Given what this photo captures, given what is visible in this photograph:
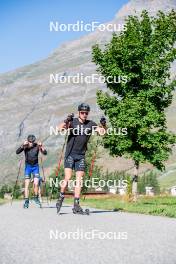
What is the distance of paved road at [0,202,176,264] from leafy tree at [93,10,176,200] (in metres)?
18.0

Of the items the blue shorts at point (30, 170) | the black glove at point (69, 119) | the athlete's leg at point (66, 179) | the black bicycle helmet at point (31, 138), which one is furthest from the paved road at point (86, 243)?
the blue shorts at point (30, 170)

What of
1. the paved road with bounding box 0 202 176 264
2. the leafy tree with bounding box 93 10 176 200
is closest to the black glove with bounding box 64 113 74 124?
the paved road with bounding box 0 202 176 264

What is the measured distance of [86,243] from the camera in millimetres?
7082

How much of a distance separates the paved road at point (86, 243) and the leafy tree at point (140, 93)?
18.0 meters

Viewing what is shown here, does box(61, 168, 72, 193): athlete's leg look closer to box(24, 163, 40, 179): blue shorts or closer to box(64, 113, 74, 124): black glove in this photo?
box(64, 113, 74, 124): black glove

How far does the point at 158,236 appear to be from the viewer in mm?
7953

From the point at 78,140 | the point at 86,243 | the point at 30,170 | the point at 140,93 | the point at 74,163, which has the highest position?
the point at 140,93

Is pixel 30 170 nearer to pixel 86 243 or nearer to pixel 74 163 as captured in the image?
pixel 74 163

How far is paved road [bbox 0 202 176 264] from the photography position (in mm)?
5781

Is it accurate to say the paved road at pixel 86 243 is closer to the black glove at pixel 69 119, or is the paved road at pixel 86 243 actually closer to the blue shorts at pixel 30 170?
the black glove at pixel 69 119

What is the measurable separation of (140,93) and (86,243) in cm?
2125

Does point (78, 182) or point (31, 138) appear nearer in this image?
point (78, 182)

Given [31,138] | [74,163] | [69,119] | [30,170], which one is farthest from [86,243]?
[30,170]

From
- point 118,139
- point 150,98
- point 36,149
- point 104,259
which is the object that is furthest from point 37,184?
point 104,259
